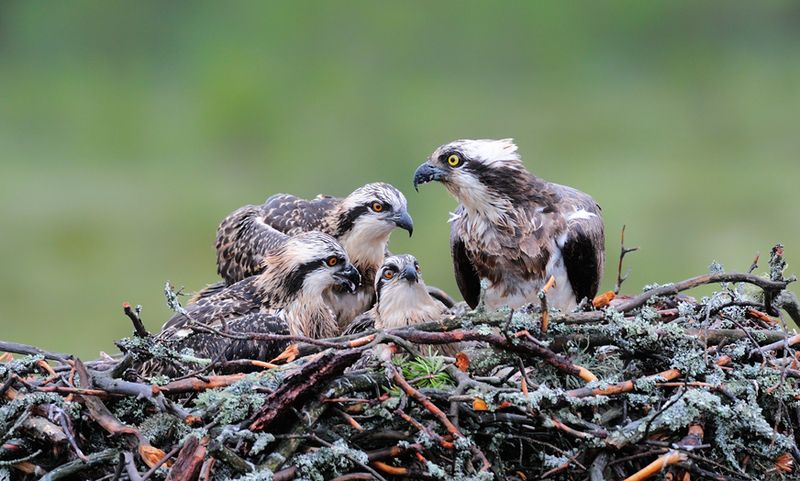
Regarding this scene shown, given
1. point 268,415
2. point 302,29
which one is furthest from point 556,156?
point 268,415

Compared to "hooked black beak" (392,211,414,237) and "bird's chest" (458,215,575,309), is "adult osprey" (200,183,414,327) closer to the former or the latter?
"hooked black beak" (392,211,414,237)

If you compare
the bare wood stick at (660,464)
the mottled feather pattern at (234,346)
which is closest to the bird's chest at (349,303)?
the mottled feather pattern at (234,346)

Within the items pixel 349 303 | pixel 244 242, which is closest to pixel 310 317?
pixel 349 303

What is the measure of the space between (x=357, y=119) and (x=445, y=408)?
11.0 meters

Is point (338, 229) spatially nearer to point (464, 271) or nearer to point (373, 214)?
point (373, 214)

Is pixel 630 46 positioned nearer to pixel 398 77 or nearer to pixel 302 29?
pixel 398 77

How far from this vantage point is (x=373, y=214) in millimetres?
5945

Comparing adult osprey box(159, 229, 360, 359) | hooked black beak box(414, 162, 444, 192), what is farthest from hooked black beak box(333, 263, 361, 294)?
hooked black beak box(414, 162, 444, 192)

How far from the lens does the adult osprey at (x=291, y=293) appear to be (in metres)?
5.33

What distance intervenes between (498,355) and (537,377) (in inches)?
5.6

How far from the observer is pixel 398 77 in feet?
53.9

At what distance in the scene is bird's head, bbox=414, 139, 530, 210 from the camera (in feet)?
18.0

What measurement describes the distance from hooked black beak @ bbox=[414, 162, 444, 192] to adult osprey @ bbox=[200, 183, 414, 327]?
429mm

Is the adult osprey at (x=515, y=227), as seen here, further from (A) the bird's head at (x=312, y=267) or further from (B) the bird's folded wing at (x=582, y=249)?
(A) the bird's head at (x=312, y=267)
